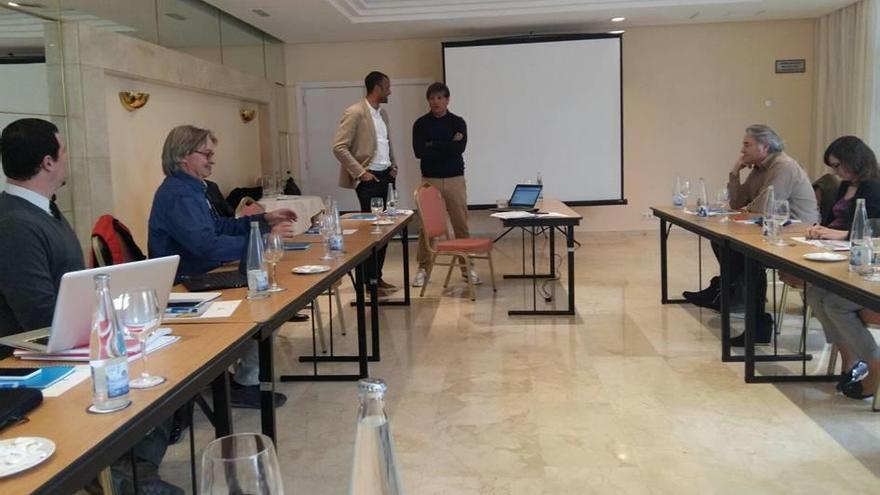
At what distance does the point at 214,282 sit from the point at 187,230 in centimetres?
46

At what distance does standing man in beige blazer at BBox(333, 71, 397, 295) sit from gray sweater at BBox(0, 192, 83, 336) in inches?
130

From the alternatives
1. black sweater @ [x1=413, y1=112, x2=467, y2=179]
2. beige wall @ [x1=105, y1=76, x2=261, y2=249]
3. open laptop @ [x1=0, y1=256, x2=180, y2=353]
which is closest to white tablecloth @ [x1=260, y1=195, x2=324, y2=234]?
beige wall @ [x1=105, y1=76, x2=261, y2=249]

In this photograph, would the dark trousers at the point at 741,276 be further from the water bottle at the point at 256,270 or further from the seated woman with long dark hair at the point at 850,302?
the water bottle at the point at 256,270

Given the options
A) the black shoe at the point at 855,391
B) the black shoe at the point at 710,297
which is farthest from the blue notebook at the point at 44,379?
the black shoe at the point at 710,297

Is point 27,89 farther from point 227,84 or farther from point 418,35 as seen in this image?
point 418,35

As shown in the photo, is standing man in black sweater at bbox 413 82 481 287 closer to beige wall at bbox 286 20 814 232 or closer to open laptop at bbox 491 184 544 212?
open laptop at bbox 491 184 544 212

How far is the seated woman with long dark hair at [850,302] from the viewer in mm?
3145

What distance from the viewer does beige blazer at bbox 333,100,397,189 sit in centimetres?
542

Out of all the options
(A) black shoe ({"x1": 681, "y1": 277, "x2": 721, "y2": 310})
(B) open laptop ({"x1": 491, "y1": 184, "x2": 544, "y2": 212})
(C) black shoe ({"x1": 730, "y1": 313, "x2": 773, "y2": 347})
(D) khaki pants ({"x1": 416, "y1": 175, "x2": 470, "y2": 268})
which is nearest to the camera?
(C) black shoe ({"x1": 730, "y1": 313, "x2": 773, "y2": 347})

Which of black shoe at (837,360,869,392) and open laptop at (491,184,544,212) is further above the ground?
open laptop at (491,184,544,212)

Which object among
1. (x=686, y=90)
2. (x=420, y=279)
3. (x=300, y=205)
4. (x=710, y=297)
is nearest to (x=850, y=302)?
(x=710, y=297)

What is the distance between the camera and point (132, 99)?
554cm

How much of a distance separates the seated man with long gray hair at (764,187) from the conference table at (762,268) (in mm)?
236

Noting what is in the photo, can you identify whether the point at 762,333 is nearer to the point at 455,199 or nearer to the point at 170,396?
the point at 455,199
